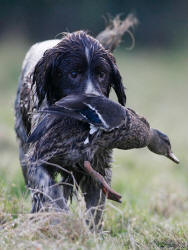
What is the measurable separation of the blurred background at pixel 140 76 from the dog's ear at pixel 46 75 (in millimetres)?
902

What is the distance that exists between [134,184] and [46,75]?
115 inches

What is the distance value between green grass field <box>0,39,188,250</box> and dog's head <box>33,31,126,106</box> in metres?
0.89

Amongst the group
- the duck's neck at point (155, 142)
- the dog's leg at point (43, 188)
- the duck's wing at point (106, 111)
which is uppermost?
the duck's wing at point (106, 111)

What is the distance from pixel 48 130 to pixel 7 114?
266 inches

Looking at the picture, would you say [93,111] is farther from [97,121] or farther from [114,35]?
[114,35]

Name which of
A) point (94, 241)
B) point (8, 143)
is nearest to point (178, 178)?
point (8, 143)

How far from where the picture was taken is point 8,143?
29.7 feet

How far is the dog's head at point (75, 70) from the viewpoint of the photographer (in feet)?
16.6

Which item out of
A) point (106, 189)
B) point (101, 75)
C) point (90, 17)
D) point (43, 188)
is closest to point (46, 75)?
point (101, 75)

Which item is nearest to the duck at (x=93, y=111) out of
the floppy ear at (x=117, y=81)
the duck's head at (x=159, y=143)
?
the duck's head at (x=159, y=143)

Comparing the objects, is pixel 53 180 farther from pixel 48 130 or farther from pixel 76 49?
pixel 76 49

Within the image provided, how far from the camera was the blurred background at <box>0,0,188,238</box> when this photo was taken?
7.46 metres

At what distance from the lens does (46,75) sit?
5.22 m

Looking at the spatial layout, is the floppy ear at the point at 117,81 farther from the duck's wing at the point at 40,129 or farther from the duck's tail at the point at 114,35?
the duck's tail at the point at 114,35
